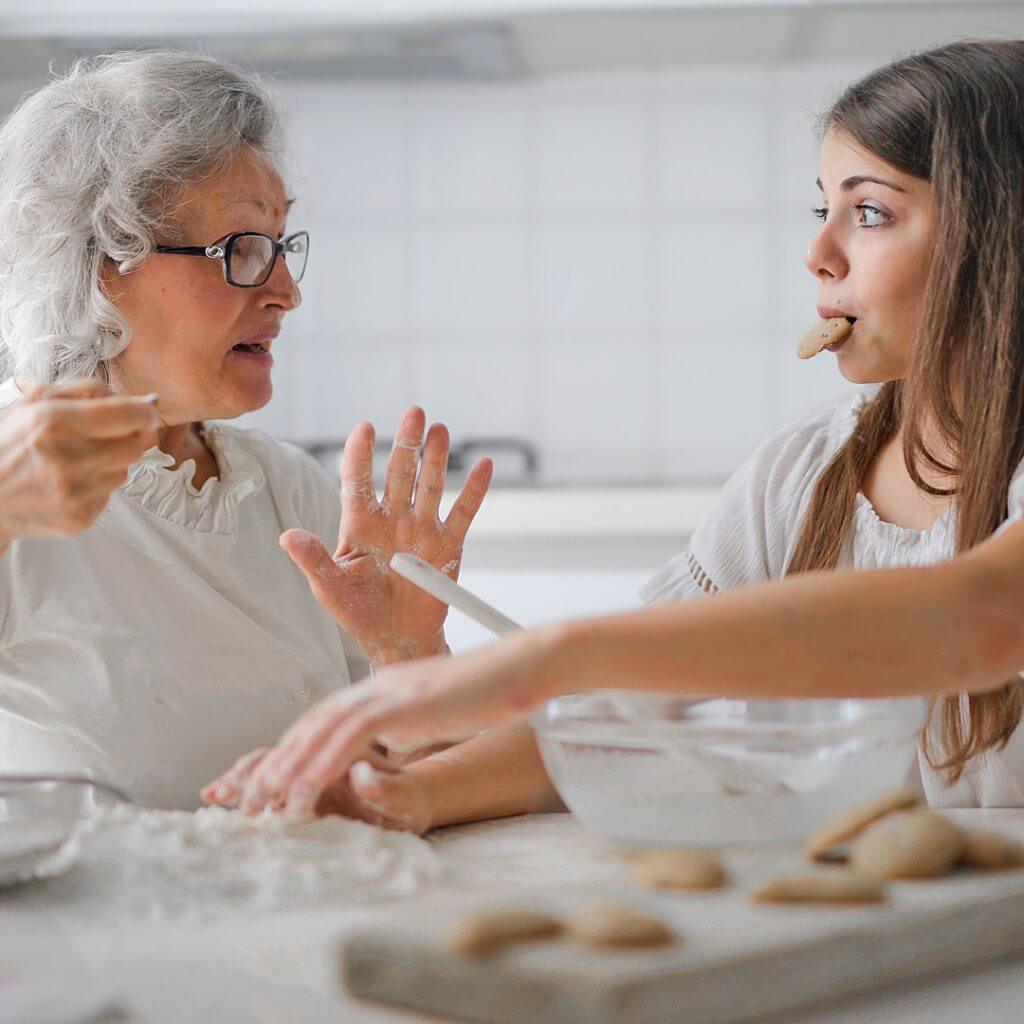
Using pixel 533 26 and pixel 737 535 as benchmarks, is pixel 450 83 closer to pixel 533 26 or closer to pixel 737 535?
pixel 533 26

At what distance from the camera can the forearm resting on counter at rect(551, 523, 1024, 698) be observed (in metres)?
0.74

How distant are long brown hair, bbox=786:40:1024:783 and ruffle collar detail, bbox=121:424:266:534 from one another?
740 mm

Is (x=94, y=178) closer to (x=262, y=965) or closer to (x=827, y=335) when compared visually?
(x=827, y=335)

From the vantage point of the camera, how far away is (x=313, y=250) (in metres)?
3.40

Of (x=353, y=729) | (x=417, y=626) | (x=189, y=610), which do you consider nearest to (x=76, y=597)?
(x=189, y=610)

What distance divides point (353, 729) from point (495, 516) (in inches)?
79.6

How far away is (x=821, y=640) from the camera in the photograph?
2.49ft

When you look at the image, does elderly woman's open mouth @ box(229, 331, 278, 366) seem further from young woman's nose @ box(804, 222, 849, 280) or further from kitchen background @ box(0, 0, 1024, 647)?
kitchen background @ box(0, 0, 1024, 647)

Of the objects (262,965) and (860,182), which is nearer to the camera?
(262,965)

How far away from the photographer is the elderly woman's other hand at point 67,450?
0.86 metres

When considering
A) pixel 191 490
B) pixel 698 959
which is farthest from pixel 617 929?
pixel 191 490

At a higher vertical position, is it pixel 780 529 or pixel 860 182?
pixel 860 182

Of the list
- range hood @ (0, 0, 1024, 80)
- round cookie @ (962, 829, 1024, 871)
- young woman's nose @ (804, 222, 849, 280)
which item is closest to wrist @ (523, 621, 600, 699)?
round cookie @ (962, 829, 1024, 871)

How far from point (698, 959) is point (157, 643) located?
2.66 feet
